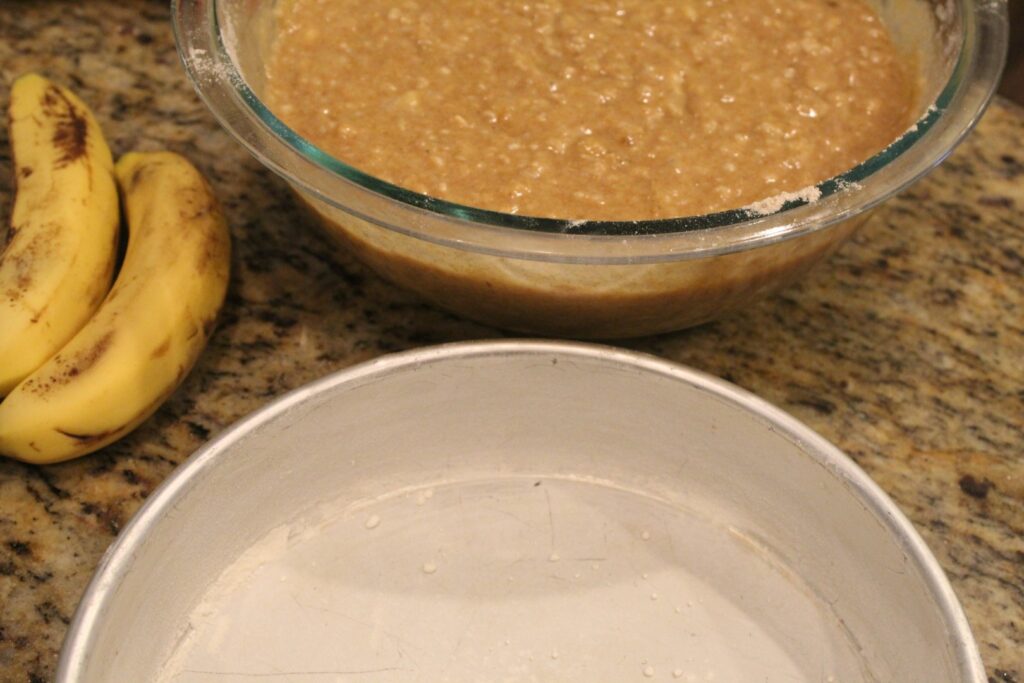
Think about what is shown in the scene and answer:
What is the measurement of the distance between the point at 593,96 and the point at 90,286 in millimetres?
503

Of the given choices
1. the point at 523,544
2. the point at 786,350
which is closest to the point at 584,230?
the point at 523,544

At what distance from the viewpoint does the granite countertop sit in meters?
0.85

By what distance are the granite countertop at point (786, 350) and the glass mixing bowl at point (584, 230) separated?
Result: 12 cm

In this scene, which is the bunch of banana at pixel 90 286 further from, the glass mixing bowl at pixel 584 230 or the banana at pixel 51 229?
the glass mixing bowl at pixel 584 230

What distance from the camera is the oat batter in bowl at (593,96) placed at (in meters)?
0.88

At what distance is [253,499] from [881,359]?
2.08ft

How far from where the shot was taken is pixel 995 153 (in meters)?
1.22

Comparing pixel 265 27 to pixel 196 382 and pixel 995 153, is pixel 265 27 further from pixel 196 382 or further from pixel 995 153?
pixel 995 153

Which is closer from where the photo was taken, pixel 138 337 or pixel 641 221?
pixel 641 221

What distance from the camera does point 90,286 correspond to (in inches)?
35.3

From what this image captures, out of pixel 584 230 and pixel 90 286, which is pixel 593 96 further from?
pixel 90 286

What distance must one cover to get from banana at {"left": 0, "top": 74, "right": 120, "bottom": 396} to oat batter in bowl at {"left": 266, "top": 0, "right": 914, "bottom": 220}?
20cm

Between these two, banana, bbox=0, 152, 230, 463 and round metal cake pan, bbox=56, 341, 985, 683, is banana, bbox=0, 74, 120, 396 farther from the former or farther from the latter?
round metal cake pan, bbox=56, 341, 985, 683

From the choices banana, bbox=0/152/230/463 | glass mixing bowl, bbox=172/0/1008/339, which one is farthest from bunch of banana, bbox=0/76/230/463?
glass mixing bowl, bbox=172/0/1008/339
